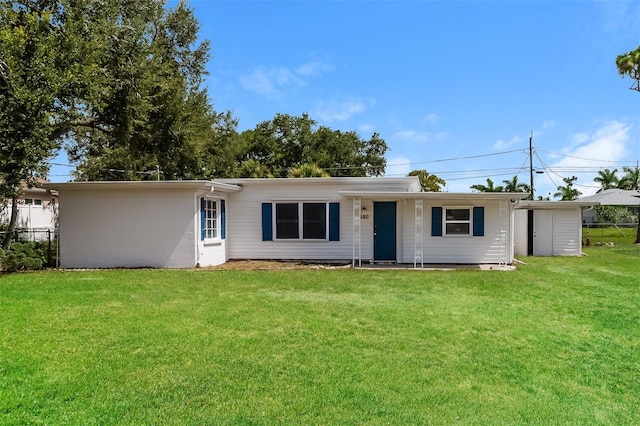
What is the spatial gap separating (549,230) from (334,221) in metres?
8.97

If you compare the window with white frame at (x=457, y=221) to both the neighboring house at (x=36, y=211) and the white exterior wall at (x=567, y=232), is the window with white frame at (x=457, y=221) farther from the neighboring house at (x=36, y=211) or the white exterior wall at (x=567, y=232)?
the neighboring house at (x=36, y=211)

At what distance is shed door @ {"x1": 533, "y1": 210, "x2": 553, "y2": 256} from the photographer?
16.8 metres

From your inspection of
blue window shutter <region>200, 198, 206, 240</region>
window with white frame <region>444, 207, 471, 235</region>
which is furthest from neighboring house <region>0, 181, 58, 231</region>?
window with white frame <region>444, 207, 471, 235</region>

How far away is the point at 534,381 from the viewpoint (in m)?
4.02

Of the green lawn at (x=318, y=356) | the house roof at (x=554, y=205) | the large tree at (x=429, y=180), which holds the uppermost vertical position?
the large tree at (x=429, y=180)

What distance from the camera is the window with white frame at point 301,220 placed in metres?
13.7

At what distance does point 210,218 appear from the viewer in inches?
506

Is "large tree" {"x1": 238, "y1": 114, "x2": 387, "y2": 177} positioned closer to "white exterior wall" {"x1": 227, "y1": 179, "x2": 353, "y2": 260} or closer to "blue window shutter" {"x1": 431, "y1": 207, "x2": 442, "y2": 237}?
"white exterior wall" {"x1": 227, "y1": 179, "x2": 353, "y2": 260}

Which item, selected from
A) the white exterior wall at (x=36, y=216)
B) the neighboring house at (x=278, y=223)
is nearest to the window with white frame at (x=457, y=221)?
the neighboring house at (x=278, y=223)

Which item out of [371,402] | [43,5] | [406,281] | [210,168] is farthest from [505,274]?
[210,168]

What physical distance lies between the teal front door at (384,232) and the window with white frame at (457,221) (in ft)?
5.12

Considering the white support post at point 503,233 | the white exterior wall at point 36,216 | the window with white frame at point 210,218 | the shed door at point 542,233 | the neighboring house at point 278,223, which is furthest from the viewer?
the white exterior wall at point 36,216

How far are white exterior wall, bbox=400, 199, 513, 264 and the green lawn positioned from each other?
4.46 m

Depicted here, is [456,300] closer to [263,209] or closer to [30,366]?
[30,366]
